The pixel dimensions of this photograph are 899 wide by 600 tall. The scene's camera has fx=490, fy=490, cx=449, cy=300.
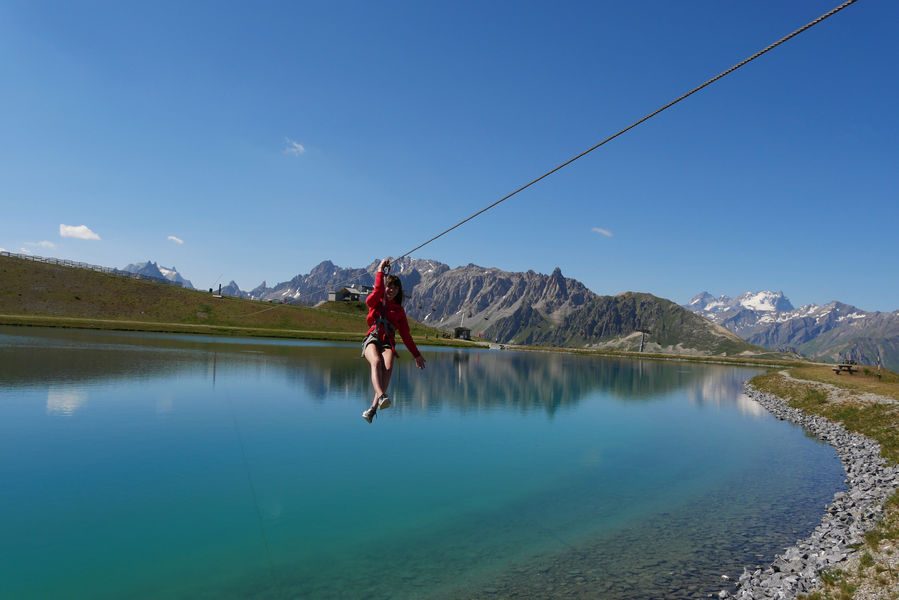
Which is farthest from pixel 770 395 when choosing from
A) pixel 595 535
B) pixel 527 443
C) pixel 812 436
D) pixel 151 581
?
pixel 151 581

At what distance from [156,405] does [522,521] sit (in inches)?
1281

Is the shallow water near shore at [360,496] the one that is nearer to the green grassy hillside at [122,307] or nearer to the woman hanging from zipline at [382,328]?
the woman hanging from zipline at [382,328]

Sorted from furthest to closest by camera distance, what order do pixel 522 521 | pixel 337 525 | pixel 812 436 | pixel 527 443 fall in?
pixel 812 436 < pixel 527 443 < pixel 522 521 < pixel 337 525

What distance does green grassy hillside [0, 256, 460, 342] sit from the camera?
134 metres

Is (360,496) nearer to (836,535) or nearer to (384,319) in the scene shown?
(384,319)

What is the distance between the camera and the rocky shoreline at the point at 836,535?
51.0 feet

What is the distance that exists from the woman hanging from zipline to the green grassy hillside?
13240cm

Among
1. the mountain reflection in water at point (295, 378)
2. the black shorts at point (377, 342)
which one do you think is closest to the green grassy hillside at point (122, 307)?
the mountain reflection in water at point (295, 378)

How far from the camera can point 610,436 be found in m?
44.0

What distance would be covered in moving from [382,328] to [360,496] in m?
13.8

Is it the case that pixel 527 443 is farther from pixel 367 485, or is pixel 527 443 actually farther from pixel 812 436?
pixel 812 436

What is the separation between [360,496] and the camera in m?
23.8

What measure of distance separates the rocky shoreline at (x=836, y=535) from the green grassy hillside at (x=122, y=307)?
13959 cm

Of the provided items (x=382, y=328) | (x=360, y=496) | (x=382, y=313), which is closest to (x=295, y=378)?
(x=360, y=496)
